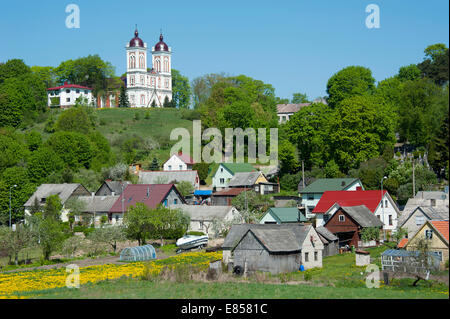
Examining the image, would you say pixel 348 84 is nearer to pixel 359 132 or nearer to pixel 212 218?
pixel 359 132

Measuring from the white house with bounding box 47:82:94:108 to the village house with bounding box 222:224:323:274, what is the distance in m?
109

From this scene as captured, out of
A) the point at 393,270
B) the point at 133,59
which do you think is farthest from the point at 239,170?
the point at 133,59

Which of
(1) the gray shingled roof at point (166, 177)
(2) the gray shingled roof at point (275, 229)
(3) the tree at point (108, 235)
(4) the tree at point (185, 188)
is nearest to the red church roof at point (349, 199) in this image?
(2) the gray shingled roof at point (275, 229)

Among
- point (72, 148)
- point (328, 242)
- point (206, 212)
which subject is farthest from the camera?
point (72, 148)

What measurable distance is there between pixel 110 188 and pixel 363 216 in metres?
38.2

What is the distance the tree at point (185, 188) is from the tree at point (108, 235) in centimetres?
2600

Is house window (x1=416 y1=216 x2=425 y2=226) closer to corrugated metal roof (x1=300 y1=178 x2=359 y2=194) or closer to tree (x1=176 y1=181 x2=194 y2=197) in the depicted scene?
corrugated metal roof (x1=300 y1=178 x2=359 y2=194)

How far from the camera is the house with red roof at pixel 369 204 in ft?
204

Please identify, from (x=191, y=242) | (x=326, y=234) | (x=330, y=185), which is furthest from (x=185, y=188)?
(x=326, y=234)

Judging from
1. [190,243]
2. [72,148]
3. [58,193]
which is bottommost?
[190,243]

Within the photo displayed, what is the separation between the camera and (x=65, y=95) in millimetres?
148375

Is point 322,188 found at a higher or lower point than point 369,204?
higher

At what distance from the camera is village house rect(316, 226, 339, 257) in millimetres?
51500

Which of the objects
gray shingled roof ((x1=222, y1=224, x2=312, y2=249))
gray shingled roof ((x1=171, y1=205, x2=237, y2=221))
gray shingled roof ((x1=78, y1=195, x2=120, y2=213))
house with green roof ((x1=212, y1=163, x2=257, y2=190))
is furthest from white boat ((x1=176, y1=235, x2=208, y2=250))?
house with green roof ((x1=212, y1=163, x2=257, y2=190))
